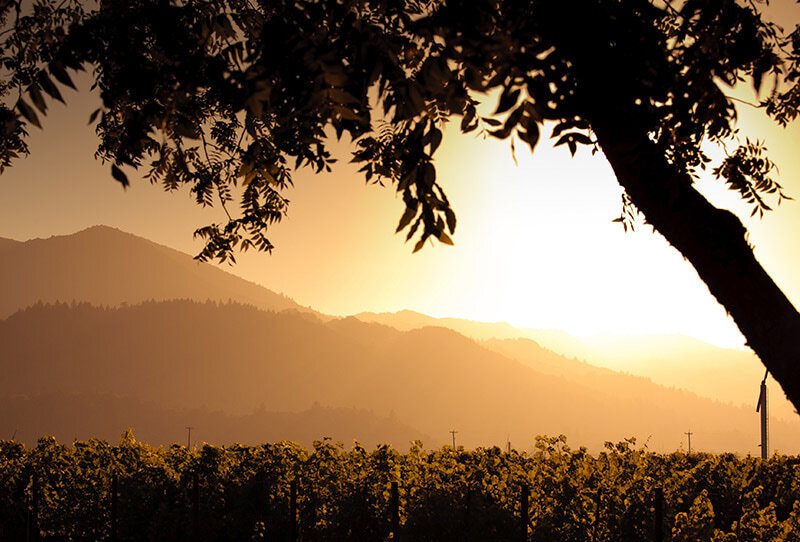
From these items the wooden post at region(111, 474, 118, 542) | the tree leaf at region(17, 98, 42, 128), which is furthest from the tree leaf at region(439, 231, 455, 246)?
the wooden post at region(111, 474, 118, 542)

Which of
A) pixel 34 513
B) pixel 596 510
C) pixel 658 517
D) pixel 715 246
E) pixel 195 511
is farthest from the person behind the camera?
pixel 34 513

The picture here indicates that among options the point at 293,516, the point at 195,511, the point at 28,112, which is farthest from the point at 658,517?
the point at 28,112

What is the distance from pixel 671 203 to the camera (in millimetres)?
3221

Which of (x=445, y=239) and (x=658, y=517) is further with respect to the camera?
(x=658, y=517)

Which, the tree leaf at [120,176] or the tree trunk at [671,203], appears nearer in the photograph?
the tree trunk at [671,203]

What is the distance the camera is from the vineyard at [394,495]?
999cm

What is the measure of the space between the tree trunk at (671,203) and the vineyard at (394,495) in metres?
6.89

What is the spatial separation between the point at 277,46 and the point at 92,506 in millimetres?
14730

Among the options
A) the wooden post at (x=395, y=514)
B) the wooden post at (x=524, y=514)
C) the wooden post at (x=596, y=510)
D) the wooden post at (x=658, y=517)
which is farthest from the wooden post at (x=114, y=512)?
the wooden post at (x=658, y=517)

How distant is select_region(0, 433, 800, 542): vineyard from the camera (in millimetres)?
9992

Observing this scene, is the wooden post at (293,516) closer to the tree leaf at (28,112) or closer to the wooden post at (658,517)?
the wooden post at (658,517)

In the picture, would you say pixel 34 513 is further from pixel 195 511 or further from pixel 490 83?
pixel 490 83

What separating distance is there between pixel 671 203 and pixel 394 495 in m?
8.18

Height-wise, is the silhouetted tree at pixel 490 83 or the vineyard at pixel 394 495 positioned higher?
the silhouetted tree at pixel 490 83
